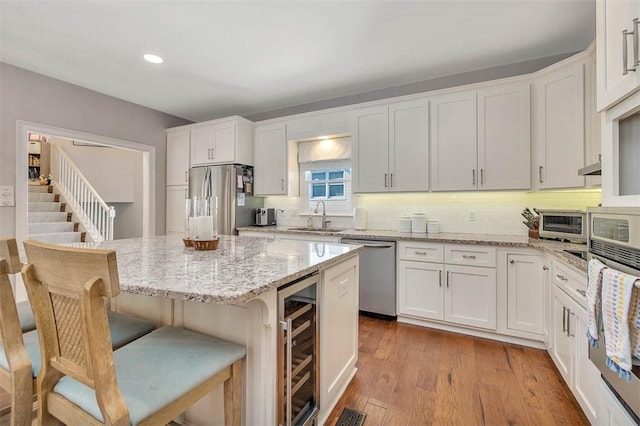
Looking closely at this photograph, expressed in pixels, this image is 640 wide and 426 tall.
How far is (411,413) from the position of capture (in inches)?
64.6

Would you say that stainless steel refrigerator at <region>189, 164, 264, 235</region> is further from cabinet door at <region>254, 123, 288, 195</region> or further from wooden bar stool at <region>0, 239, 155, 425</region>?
wooden bar stool at <region>0, 239, 155, 425</region>

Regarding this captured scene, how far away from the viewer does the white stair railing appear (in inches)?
194

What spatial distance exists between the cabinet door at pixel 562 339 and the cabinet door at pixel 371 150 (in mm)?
1821

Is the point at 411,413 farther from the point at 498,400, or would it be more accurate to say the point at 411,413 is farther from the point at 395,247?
the point at 395,247

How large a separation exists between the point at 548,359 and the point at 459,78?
9.22 feet

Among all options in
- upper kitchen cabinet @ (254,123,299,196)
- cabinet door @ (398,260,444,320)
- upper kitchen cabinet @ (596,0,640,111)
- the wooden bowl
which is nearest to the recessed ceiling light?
upper kitchen cabinet @ (254,123,299,196)

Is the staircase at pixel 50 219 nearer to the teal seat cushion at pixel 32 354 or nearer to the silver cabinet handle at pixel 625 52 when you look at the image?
the teal seat cushion at pixel 32 354

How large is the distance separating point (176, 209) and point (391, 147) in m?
3.31

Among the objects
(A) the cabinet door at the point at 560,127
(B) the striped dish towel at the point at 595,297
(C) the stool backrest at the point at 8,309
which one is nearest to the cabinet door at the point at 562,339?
(B) the striped dish towel at the point at 595,297

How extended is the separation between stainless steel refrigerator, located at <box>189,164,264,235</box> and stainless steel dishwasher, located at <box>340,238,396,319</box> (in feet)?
5.46

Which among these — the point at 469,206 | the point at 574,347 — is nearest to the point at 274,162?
the point at 469,206

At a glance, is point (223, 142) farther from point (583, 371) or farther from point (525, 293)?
point (583, 371)

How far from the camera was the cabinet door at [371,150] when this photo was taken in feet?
10.7

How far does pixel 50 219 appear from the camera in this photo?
15.6 feet
